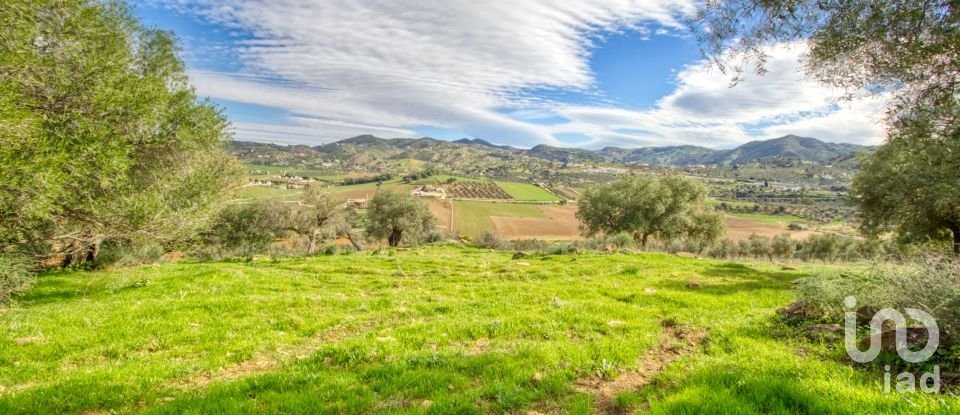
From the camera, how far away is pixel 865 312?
9.33m

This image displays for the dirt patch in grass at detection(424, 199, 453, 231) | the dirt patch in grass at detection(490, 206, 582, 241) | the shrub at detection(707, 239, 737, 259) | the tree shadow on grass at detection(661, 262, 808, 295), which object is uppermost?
the tree shadow on grass at detection(661, 262, 808, 295)

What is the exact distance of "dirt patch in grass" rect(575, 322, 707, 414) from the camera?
6883 mm

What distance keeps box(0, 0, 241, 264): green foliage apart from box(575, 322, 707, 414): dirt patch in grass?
1453 centimetres

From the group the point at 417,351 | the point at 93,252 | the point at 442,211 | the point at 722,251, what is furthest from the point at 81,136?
the point at 442,211

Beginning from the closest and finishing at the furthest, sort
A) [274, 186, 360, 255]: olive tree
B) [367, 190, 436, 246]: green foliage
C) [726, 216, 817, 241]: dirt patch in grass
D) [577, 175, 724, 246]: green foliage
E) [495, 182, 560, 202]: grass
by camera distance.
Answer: [577, 175, 724, 246]: green foliage
[274, 186, 360, 255]: olive tree
[367, 190, 436, 246]: green foliage
[726, 216, 817, 241]: dirt patch in grass
[495, 182, 560, 202]: grass

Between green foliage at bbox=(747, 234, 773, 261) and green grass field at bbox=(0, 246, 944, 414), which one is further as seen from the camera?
green foliage at bbox=(747, 234, 773, 261)

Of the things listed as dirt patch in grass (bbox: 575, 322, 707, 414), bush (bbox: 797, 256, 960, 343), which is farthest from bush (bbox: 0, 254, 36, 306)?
bush (bbox: 797, 256, 960, 343)

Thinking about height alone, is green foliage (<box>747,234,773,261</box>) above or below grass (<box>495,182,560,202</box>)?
below

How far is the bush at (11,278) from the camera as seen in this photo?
13.8 meters

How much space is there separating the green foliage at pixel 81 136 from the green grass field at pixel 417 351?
293 centimetres

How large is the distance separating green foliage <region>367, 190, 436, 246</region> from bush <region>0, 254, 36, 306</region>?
39236 mm

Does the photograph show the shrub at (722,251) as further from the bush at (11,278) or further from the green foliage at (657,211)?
the bush at (11,278)

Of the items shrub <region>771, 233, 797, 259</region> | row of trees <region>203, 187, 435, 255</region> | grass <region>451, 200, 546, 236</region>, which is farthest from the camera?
grass <region>451, 200, 546, 236</region>

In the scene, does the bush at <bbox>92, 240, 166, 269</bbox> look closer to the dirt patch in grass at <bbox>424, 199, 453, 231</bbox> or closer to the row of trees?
the row of trees
